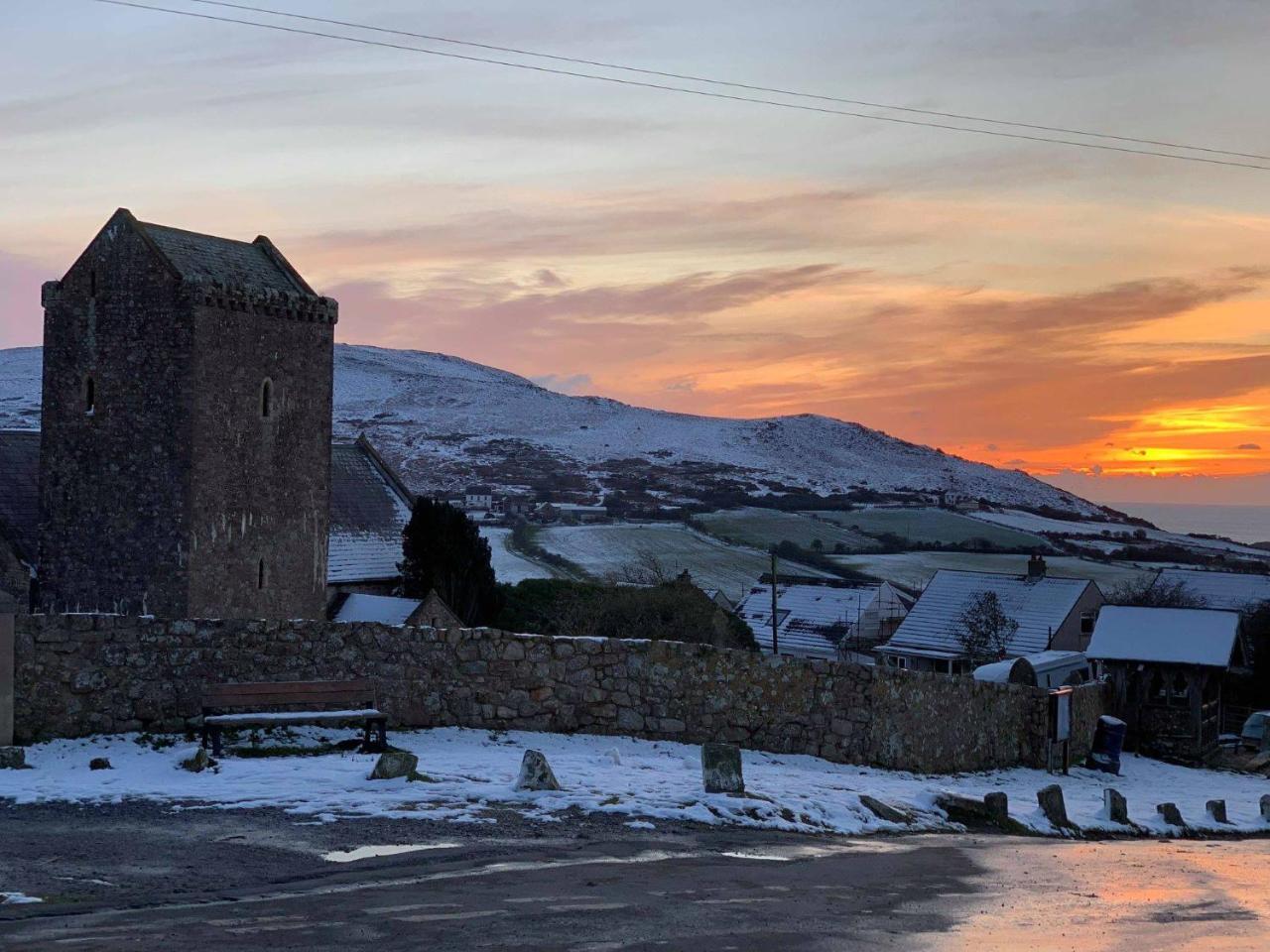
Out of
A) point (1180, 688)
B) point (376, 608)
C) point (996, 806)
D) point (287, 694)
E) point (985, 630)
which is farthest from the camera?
point (985, 630)

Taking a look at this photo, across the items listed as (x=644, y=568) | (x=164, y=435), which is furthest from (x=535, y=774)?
(x=644, y=568)

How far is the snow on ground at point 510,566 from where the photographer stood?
7678 cm

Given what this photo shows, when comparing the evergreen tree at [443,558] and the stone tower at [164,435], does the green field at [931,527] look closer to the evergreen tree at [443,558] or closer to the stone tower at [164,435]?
the evergreen tree at [443,558]

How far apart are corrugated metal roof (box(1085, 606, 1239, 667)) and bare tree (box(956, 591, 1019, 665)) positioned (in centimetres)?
1683

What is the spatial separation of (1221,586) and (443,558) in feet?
144

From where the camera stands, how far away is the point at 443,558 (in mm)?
41344

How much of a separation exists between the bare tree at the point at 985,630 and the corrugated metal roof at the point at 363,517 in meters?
23.6

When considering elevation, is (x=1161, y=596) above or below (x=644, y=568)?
below

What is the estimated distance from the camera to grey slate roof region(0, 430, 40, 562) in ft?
114

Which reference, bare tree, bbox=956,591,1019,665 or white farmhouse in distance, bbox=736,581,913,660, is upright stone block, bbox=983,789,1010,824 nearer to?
bare tree, bbox=956,591,1019,665

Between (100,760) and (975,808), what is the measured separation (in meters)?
10.4

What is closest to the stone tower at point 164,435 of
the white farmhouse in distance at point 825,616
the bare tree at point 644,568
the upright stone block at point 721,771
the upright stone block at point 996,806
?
the upright stone block at point 721,771

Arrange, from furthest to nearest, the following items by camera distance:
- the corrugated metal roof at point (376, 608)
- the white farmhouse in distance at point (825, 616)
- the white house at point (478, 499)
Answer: the white house at point (478, 499), the white farmhouse in distance at point (825, 616), the corrugated metal roof at point (376, 608)

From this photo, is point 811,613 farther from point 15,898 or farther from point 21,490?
point 15,898
